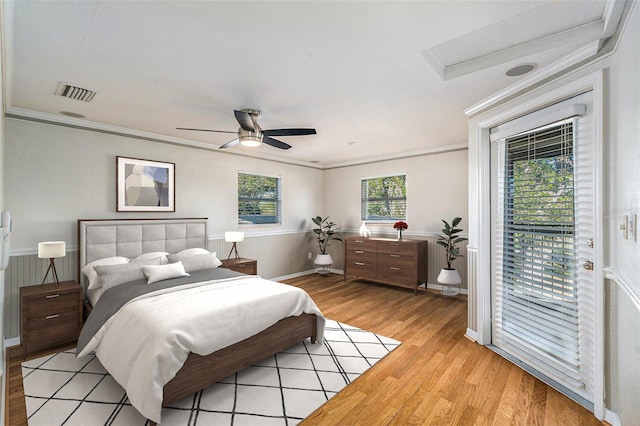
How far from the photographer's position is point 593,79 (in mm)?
2047

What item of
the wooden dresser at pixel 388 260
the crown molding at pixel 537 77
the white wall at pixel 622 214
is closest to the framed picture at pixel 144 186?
the wooden dresser at pixel 388 260

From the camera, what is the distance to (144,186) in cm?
419

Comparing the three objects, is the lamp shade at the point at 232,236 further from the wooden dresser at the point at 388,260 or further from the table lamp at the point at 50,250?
the wooden dresser at the point at 388,260

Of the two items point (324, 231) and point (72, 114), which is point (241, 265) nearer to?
point (324, 231)

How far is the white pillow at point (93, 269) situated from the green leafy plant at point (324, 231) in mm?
3573

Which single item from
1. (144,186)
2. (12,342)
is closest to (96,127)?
(144,186)

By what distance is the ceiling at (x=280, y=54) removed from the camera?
5.64ft

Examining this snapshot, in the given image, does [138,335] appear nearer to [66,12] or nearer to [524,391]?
[66,12]

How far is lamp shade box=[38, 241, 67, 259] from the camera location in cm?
308

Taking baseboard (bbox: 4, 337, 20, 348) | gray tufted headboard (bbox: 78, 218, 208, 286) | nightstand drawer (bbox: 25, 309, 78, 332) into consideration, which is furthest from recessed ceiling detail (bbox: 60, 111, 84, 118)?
baseboard (bbox: 4, 337, 20, 348)

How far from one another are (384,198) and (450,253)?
173 centimetres

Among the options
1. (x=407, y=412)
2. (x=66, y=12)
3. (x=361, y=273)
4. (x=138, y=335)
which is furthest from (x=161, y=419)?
(x=361, y=273)

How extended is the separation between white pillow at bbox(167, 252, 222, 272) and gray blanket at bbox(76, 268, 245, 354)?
44cm

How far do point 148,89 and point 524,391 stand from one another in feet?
13.2
